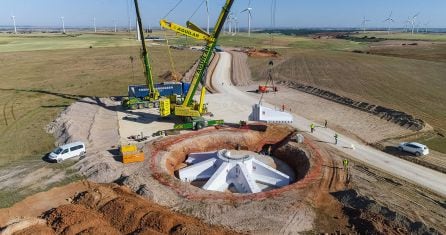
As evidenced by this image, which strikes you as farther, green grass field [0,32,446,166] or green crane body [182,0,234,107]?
green grass field [0,32,446,166]

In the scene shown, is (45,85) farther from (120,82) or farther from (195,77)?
(195,77)

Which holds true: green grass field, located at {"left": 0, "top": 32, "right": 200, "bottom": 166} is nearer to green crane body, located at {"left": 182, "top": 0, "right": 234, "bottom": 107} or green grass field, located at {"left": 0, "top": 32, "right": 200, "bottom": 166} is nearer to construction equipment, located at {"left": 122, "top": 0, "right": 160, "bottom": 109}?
construction equipment, located at {"left": 122, "top": 0, "right": 160, "bottom": 109}

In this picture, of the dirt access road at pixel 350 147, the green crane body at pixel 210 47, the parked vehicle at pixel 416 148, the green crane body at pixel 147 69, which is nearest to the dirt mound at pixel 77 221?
the green crane body at pixel 210 47

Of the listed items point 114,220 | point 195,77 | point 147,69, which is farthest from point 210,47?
point 114,220

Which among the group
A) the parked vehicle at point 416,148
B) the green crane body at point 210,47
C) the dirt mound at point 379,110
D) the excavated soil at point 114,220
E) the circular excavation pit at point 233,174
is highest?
the green crane body at point 210,47

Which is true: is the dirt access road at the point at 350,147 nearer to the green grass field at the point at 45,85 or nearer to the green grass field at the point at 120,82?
the green grass field at the point at 120,82

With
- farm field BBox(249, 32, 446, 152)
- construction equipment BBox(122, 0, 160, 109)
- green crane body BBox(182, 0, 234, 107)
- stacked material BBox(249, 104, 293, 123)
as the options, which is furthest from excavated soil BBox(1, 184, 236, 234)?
farm field BBox(249, 32, 446, 152)
